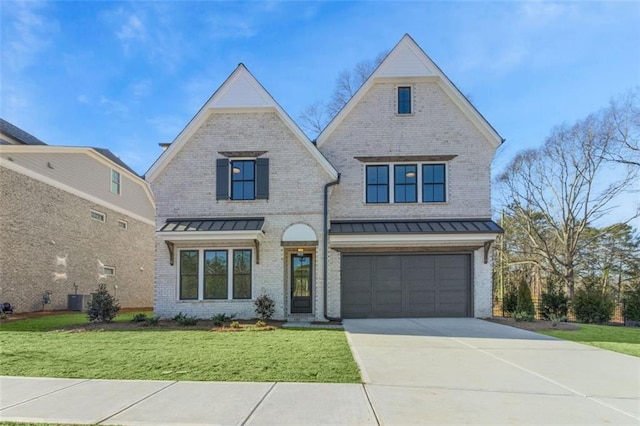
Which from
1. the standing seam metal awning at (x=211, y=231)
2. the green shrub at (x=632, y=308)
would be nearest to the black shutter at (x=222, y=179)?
the standing seam metal awning at (x=211, y=231)

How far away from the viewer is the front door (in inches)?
557

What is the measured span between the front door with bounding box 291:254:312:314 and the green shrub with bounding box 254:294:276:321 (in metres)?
1.46

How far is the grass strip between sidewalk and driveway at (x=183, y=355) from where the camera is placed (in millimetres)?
5789

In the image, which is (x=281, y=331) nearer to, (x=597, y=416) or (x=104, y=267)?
(x=597, y=416)

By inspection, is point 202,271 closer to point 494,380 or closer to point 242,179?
point 242,179

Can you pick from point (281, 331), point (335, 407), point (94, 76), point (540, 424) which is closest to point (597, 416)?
point (540, 424)

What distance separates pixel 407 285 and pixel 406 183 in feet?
12.5

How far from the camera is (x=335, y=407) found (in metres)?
4.41

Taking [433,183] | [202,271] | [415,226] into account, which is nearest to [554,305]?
[415,226]

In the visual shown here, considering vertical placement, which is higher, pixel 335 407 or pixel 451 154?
pixel 451 154

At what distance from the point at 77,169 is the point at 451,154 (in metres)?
17.7

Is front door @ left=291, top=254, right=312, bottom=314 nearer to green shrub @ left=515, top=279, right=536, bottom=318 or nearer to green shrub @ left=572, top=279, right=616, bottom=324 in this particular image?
green shrub @ left=515, top=279, right=536, bottom=318

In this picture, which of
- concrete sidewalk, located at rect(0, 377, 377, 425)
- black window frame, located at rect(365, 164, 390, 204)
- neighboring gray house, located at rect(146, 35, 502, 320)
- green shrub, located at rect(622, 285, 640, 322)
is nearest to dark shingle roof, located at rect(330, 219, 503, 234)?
neighboring gray house, located at rect(146, 35, 502, 320)

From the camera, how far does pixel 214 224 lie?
43.3 feet
